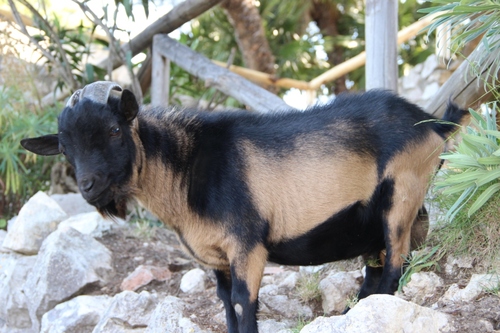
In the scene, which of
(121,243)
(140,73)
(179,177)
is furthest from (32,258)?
(179,177)

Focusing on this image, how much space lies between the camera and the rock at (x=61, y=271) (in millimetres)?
5953

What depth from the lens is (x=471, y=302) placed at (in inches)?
141

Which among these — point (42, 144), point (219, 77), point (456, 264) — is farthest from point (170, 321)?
point (219, 77)

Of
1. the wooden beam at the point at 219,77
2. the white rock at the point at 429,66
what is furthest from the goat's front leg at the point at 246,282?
the white rock at the point at 429,66

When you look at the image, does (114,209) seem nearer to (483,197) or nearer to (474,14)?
(483,197)

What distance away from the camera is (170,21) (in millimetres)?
7453

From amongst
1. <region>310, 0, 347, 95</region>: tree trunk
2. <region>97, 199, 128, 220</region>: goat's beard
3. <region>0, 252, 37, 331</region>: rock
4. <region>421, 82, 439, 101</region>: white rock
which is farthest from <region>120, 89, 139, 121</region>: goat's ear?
<region>310, 0, 347, 95</region>: tree trunk

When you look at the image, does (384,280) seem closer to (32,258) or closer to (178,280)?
(178,280)

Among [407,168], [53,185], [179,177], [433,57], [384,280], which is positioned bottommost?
[433,57]

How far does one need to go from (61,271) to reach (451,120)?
368 centimetres

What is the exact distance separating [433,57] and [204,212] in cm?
891

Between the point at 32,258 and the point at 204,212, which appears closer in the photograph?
the point at 204,212

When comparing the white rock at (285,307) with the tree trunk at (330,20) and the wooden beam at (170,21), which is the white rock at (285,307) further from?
the tree trunk at (330,20)

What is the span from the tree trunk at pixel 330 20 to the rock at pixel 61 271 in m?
8.92
